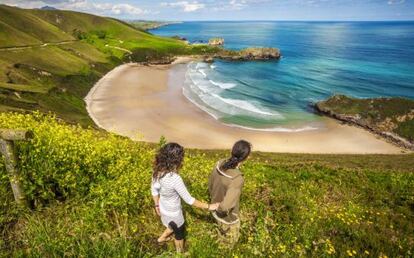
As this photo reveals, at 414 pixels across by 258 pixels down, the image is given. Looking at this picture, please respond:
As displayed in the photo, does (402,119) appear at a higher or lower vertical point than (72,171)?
lower

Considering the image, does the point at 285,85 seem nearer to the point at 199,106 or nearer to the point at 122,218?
the point at 199,106

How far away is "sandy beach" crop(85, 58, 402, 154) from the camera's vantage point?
39.4 m

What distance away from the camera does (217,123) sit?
1813 inches

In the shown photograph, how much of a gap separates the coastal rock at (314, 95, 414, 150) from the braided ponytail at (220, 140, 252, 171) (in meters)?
40.6

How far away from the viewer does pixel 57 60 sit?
2852 inches

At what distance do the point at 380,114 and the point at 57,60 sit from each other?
210 ft

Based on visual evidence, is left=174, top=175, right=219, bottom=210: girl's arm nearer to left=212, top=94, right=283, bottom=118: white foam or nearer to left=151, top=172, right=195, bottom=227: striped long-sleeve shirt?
left=151, top=172, right=195, bottom=227: striped long-sleeve shirt

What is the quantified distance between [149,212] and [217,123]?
3847 centimetres

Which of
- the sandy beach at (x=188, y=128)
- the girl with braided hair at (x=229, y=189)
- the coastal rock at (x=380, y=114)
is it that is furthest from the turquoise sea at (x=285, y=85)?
the girl with braided hair at (x=229, y=189)

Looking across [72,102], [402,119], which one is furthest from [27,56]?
[402,119]

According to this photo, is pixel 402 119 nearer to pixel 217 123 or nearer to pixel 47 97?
pixel 217 123

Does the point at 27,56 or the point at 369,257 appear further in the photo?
the point at 27,56

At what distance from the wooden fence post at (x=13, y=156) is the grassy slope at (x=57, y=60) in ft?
98.2

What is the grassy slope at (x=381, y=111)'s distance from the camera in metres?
44.0
